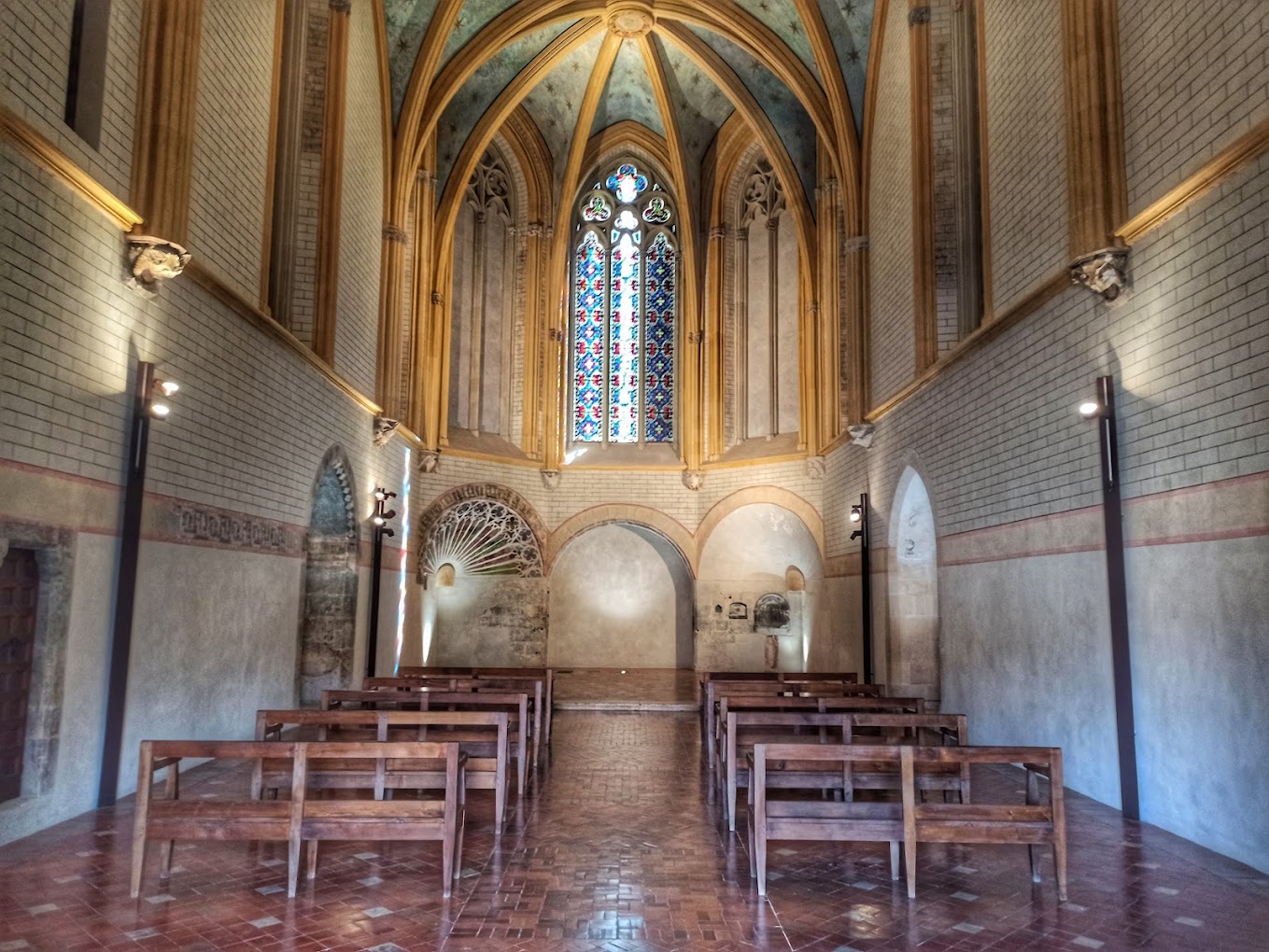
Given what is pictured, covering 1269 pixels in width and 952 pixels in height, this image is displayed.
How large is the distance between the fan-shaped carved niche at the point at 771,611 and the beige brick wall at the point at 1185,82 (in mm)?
14592

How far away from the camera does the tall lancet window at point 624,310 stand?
2295 cm

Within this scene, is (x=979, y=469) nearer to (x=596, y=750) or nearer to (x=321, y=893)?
(x=596, y=750)

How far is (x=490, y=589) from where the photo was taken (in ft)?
69.3

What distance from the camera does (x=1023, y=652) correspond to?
367 inches

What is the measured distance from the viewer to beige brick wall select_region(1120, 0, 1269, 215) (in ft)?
20.9

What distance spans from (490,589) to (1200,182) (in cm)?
1689

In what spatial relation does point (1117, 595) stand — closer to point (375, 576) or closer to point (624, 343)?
point (375, 576)

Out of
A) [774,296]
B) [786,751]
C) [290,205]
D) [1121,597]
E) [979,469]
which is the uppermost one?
[774,296]

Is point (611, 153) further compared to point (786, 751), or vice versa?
point (611, 153)

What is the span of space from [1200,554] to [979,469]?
409cm

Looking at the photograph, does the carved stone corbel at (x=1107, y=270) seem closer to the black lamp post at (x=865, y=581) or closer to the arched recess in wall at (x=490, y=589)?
the black lamp post at (x=865, y=581)

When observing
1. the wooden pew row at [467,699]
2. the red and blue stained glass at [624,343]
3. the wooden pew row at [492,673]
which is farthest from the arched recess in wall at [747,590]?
the wooden pew row at [467,699]

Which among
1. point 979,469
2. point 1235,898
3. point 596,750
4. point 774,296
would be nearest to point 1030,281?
point 979,469

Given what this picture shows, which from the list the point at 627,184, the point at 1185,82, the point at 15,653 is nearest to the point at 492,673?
the point at 15,653
